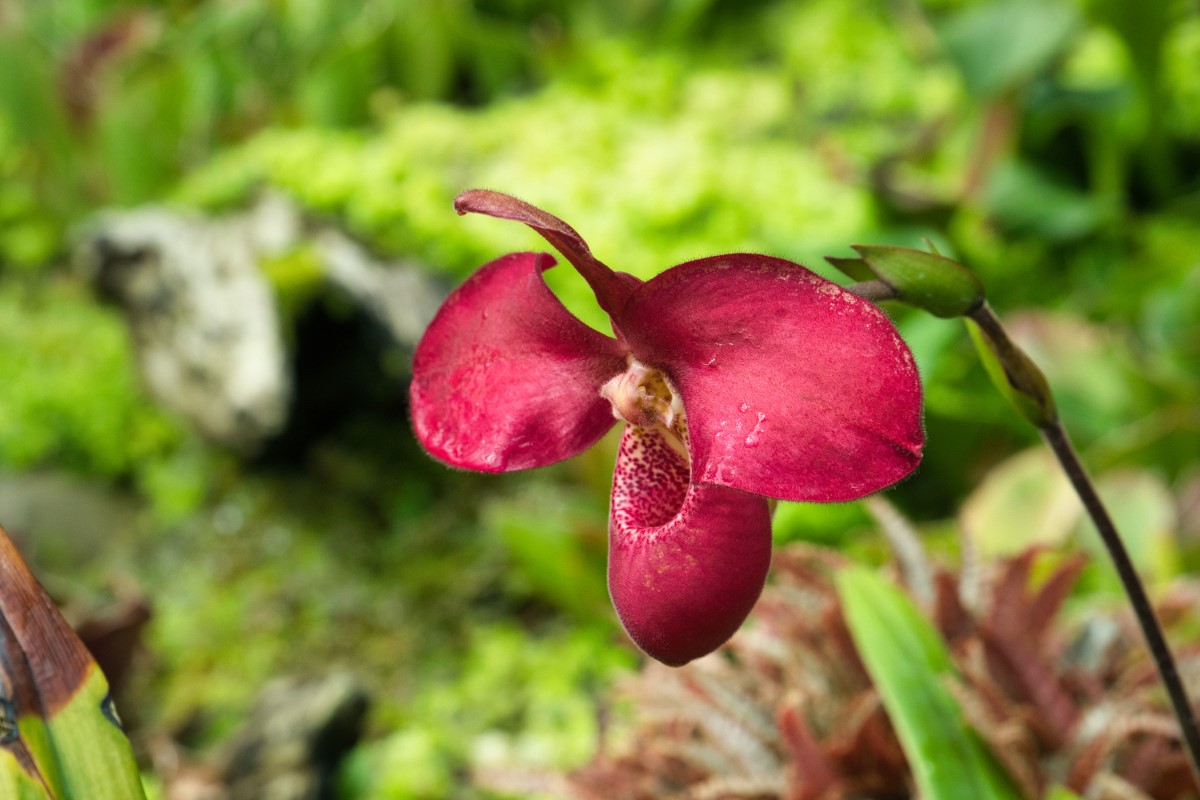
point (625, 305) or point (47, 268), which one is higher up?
point (625, 305)

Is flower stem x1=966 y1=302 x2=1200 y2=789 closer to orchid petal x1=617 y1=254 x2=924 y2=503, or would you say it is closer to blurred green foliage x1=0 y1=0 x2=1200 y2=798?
orchid petal x1=617 y1=254 x2=924 y2=503

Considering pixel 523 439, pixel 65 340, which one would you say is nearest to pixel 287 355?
pixel 65 340

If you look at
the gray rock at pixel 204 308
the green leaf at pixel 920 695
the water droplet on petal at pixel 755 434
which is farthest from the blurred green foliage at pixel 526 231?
the water droplet on petal at pixel 755 434

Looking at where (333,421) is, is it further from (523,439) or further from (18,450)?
(523,439)

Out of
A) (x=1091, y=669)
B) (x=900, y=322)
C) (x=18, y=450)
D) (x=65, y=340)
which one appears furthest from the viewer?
(x=65, y=340)

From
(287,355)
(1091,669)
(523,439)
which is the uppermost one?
(523,439)

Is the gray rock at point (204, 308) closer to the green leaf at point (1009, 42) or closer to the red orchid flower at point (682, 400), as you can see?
the green leaf at point (1009, 42)

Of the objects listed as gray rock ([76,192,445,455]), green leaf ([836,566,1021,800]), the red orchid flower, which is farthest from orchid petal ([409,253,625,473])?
gray rock ([76,192,445,455])

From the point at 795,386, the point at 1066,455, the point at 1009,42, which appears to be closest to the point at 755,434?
the point at 795,386
